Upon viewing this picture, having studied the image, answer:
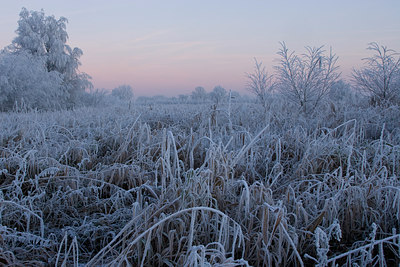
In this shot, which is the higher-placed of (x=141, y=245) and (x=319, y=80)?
(x=319, y=80)

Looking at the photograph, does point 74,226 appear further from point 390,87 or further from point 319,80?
point 390,87

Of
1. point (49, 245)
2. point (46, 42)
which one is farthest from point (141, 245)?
point (46, 42)

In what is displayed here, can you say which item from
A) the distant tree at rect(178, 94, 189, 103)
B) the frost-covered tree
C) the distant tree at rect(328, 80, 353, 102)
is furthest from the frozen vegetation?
the frost-covered tree

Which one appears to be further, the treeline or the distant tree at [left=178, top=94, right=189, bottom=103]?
the distant tree at [left=178, top=94, right=189, bottom=103]

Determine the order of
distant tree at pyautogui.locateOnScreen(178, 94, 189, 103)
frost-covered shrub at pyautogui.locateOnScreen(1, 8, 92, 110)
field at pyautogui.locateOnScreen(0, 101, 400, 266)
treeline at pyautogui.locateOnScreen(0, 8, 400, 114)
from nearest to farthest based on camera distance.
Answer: field at pyautogui.locateOnScreen(0, 101, 400, 266) → treeline at pyautogui.locateOnScreen(0, 8, 400, 114) → frost-covered shrub at pyautogui.locateOnScreen(1, 8, 92, 110) → distant tree at pyautogui.locateOnScreen(178, 94, 189, 103)

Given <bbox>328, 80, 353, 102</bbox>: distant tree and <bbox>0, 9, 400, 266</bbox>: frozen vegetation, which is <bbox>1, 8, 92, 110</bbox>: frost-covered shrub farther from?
<bbox>0, 9, 400, 266</bbox>: frozen vegetation

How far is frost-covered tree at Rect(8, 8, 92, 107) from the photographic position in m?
Answer: 15.5

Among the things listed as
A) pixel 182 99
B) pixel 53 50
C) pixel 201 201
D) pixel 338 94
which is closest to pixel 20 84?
pixel 53 50

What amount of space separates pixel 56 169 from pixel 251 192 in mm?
1442

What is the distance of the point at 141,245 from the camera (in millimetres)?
1438

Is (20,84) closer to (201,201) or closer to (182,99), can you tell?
(182,99)

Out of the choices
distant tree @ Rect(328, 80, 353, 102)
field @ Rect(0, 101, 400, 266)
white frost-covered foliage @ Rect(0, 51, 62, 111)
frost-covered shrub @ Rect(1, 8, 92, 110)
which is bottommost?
field @ Rect(0, 101, 400, 266)

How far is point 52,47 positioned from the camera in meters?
16.2

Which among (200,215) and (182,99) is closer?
(200,215)
